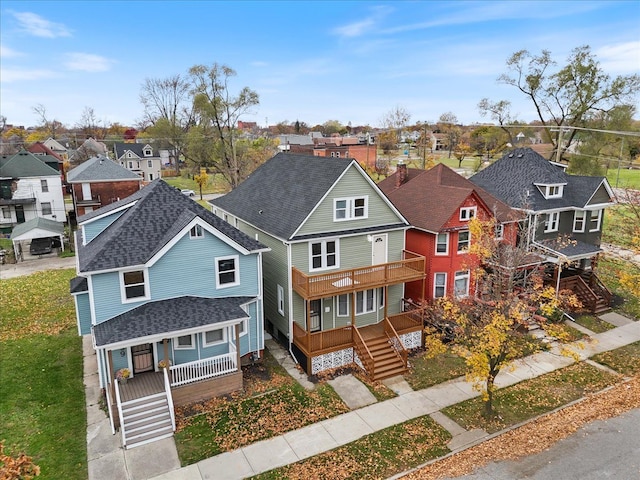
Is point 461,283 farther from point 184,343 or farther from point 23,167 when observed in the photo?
point 23,167

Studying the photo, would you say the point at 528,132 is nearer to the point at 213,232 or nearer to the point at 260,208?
the point at 260,208

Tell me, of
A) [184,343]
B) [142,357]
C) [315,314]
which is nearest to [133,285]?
[142,357]

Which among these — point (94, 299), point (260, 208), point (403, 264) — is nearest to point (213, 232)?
point (94, 299)

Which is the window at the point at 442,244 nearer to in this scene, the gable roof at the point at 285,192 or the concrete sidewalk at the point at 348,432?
the gable roof at the point at 285,192

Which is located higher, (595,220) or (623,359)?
(595,220)

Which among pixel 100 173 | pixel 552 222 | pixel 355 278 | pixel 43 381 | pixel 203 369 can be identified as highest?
pixel 100 173

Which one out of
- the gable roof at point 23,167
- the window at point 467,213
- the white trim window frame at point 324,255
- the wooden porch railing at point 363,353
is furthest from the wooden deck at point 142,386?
the gable roof at point 23,167

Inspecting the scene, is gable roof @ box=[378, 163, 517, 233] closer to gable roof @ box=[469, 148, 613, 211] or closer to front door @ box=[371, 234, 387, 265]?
front door @ box=[371, 234, 387, 265]
